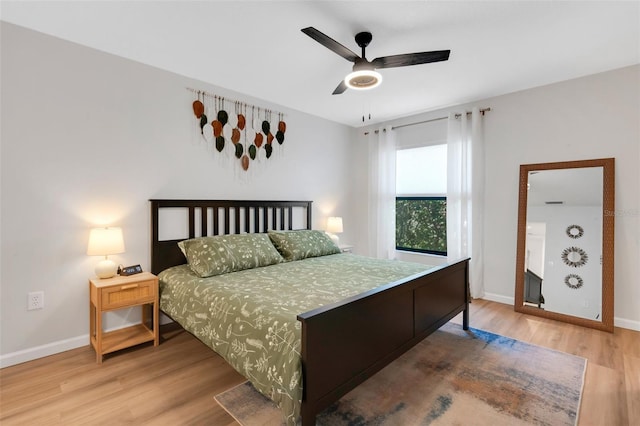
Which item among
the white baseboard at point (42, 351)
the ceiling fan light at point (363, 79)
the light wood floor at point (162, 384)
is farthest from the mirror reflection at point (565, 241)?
the white baseboard at point (42, 351)

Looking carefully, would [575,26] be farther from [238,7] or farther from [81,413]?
[81,413]

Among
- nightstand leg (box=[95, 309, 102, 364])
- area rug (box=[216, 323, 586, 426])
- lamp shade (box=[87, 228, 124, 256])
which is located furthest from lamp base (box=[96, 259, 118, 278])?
area rug (box=[216, 323, 586, 426])

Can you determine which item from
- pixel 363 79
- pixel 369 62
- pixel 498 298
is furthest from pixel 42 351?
pixel 498 298

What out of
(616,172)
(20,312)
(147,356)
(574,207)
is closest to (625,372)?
(574,207)

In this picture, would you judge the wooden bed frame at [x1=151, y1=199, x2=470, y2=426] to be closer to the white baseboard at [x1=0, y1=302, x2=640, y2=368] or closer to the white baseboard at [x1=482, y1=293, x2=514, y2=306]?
the white baseboard at [x1=0, y1=302, x2=640, y2=368]

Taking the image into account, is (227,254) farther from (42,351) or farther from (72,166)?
(42,351)

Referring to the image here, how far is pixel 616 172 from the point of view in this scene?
306 centimetres

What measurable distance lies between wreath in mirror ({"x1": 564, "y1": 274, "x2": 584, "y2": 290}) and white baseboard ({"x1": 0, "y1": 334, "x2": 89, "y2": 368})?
4.75 meters

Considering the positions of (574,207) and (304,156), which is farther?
(304,156)

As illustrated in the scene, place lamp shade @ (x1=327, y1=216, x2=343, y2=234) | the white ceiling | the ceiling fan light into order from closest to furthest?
the white ceiling → the ceiling fan light → lamp shade @ (x1=327, y1=216, x2=343, y2=234)

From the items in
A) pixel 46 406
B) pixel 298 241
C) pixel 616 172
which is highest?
pixel 616 172

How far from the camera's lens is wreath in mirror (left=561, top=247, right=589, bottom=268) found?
125 inches

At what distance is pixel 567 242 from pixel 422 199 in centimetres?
184

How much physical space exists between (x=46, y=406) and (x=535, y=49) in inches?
178
